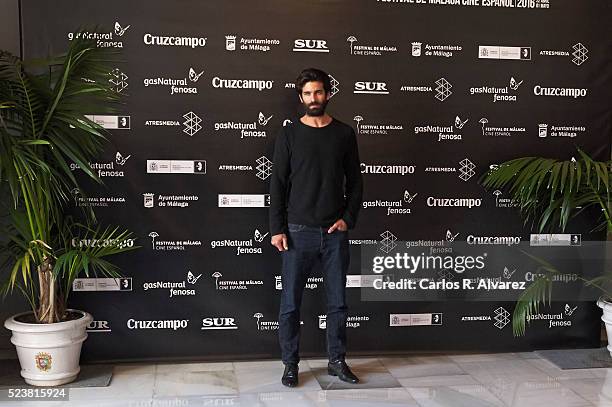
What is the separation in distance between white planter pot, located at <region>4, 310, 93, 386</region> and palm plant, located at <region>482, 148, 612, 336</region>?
2.62m

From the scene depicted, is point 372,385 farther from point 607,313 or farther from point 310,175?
point 607,313

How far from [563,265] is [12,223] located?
3.35 m

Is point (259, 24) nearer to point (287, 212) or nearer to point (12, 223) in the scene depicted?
point (287, 212)

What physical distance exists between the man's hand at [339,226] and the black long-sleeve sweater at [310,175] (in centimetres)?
2

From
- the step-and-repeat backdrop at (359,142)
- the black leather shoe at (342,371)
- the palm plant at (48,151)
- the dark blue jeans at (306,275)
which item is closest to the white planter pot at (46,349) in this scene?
the palm plant at (48,151)

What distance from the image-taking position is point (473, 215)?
4.14 metres

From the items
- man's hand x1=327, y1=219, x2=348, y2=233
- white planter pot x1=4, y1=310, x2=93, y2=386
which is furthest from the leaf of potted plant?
man's hand x1=327, y1=219, x2=348, y2=233

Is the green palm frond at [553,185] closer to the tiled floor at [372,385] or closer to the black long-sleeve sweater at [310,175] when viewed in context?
the tiled floor at [372,385]

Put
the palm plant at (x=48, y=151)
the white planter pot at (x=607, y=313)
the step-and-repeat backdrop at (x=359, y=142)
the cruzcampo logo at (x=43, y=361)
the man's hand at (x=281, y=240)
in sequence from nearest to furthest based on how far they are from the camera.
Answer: the palm plant at (x=48, y=151), the cruzcampo logo at (x=43, y=361), the man's hand at (x=281, y=240), the step-and-repeat backdrop at (x=359, y=142), the white planter pot at (x=607, y=313)

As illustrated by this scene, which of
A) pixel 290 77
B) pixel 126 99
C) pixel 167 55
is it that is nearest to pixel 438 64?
pixel 290 77

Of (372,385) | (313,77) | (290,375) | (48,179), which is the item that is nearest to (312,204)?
(313,77)

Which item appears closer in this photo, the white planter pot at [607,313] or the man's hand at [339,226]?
Answer: the man's hand at [339,226]

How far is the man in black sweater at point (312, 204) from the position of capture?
11.3 ft

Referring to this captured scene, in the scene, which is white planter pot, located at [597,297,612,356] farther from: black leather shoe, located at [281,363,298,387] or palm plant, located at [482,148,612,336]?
black leather shoe, located at [281,363,298,387]
